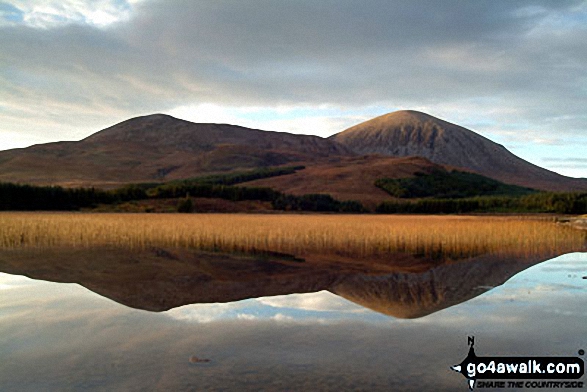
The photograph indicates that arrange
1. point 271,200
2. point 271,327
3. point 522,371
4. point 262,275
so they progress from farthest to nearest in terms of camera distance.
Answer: point 271,200
point 262,275
point 271,327
point 522,371

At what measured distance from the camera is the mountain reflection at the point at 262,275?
11.8 meters

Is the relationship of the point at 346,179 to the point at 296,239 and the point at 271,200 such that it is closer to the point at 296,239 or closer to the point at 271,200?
the point at 271,200

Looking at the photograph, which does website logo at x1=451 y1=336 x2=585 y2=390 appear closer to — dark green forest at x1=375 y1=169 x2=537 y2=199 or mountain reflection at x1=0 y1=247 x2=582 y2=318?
mountain reflection at x1=0 y1=247 x2=582 y2=318

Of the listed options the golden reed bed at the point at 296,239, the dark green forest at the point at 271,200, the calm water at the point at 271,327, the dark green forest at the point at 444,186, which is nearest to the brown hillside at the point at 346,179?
the dark green forest at the point at 444,186

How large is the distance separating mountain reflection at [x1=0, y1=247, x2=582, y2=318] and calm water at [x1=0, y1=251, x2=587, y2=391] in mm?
77

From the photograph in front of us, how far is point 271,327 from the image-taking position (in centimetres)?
900

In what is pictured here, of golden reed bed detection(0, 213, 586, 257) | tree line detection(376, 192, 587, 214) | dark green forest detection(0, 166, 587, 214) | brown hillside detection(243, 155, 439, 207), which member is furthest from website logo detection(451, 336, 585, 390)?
brown hillside detection(243, 155, 439, 207)

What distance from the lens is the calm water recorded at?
6535mm

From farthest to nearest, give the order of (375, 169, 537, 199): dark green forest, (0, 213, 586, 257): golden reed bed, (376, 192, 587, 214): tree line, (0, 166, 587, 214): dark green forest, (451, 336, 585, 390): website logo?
(375, 169, 537, 199): dark green forest < (376, 192, 587, 214): tree line < (0, 166, 587, 214): dark green forest < (0, 213, 586, 257): golden reed bed < (451, 336, 585, 390): website logo

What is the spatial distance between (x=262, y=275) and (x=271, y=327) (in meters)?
6.22

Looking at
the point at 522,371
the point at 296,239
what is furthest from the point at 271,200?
the point at 522,371

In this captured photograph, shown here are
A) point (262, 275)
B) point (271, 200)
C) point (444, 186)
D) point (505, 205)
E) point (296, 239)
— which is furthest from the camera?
point (444, 186)

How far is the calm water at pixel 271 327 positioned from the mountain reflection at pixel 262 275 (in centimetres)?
8

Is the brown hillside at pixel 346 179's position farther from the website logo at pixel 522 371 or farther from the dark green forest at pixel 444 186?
the website logo at pixel 522 371
